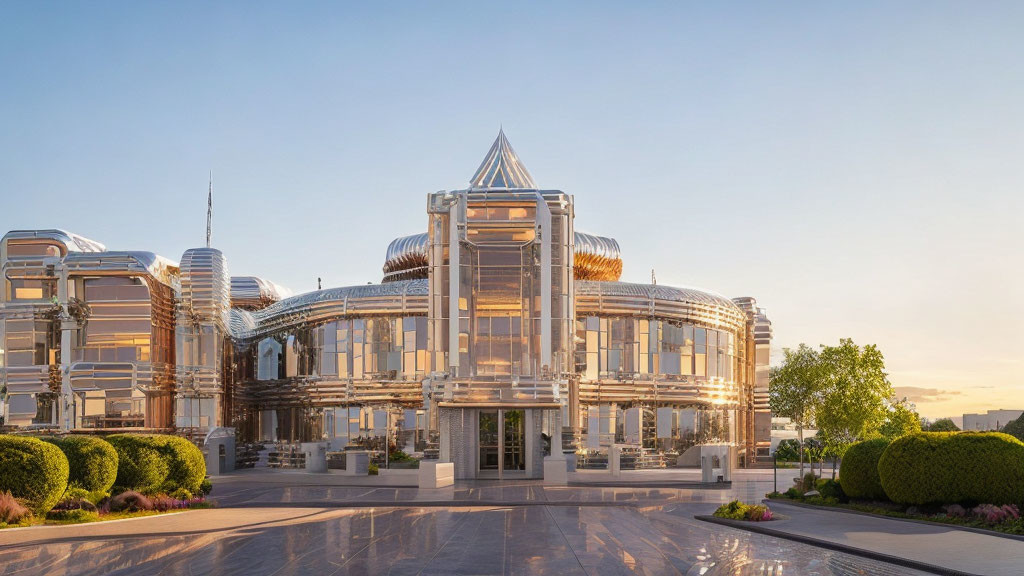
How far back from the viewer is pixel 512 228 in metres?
40.3

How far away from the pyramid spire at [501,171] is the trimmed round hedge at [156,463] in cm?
2162

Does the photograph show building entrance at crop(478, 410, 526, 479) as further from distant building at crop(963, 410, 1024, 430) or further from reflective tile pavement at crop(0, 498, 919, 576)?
distant building at crop(963, 410, 1024, 430)

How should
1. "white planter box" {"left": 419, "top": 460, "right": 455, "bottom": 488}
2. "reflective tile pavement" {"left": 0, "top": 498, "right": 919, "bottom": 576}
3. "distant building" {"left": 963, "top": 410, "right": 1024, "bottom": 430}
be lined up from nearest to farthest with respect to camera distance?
"reflective tile pavement" {"left": 0, "top": 498, "right": 919, "bottom": 576} < "white planter box" {"left": 419, "top": 460, "right": 455, "bottom": 488} < "distant building" {"left": 963, "top": 410, "right": 1024, "bottom": 430}

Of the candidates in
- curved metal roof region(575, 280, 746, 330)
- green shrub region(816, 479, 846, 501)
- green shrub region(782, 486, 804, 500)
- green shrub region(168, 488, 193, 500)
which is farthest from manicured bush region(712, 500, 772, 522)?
curved metal roof region(575, 280, 746, 330)

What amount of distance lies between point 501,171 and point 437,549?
29.6 meters

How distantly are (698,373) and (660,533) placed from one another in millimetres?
28767

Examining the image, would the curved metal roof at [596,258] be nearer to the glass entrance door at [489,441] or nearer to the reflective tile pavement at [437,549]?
the glass entrance door at [489,441]

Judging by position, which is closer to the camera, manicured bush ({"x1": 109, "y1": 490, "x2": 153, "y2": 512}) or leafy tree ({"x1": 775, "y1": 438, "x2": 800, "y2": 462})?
manicured bush ({"x1": 109, "y1": 490, "x2": 153, "y2": 512})

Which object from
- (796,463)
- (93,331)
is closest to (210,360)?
(93,331)

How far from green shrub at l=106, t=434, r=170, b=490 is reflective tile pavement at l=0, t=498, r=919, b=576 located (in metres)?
2.58

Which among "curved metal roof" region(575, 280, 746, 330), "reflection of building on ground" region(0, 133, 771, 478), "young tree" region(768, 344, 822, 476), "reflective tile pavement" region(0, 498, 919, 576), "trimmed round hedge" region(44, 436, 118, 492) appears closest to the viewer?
"reflective tile pavement" region(0, 498, 919, 576)

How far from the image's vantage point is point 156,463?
26.3 metres

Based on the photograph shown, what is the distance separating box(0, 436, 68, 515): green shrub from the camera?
858 inches

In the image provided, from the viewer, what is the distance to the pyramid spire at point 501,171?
4556 centimetres
